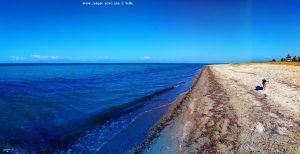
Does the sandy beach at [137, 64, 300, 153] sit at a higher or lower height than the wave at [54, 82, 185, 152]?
higher

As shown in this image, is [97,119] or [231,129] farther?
[97,119]

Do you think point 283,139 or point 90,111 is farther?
point 90,111

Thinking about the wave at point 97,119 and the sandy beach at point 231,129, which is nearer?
the sandy beach at point 231,129

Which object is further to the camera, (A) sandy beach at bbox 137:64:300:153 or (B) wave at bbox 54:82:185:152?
(B) wave at bbox 54:82:185:152

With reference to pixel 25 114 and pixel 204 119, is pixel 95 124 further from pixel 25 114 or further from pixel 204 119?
pixel 204 119

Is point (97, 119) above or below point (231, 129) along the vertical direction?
below

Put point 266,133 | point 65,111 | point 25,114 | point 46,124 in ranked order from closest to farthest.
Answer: point 266,133 < point 46,124 < point 25,114 < point 65,111

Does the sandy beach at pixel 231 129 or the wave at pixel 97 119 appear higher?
the sandy beach at pixel 231 129

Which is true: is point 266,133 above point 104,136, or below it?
above

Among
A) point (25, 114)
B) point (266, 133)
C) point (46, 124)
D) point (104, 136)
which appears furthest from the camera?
point (25, 114)

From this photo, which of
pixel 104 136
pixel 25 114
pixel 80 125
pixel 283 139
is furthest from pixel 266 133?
pixel 25 114

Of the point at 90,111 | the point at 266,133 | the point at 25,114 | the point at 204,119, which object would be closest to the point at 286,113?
the point at 266,133

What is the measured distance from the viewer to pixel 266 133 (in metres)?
6.70

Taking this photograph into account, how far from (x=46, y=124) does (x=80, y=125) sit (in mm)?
1703
